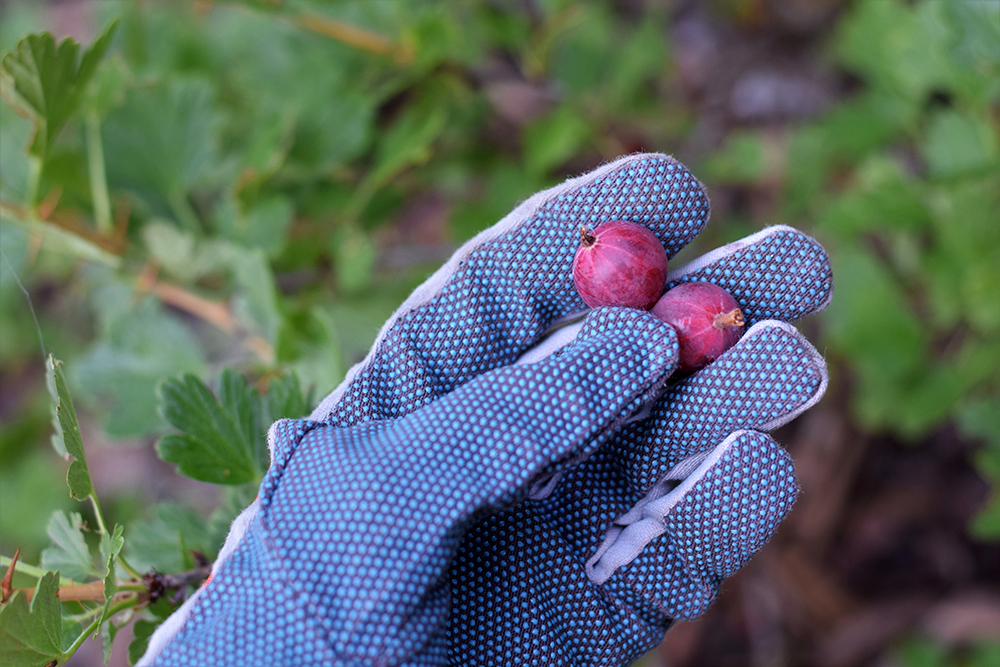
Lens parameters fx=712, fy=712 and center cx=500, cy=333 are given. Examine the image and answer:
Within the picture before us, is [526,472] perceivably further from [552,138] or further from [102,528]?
[552,138]

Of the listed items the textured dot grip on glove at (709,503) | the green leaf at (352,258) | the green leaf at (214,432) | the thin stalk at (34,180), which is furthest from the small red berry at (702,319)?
the thin stalk at (34,180)

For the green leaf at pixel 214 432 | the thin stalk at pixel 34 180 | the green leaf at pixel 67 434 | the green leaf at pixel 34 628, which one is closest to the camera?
the green leaf at pixel 34 628

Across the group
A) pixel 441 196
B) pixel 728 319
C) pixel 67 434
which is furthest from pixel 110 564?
pixel 441 196

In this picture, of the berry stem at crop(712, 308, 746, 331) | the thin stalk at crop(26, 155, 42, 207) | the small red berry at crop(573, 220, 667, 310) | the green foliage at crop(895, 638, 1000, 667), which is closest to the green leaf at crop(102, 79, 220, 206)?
the thin stalk at crop(26, 155, 42, 207)

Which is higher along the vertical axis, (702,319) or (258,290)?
(258,290)

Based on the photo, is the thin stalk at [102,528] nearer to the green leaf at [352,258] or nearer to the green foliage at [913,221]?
the green leaf at [352,258]

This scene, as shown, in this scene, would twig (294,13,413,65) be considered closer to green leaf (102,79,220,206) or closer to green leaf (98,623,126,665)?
green leaf (102,79,220,206)
